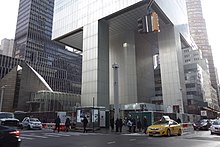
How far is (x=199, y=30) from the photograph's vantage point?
465ft

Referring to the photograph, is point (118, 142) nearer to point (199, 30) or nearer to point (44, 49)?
point (44, 49)

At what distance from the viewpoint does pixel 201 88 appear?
78.1m

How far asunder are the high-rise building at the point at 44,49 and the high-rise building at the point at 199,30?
84531 millimetres

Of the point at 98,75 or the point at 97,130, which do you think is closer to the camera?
the point at 97,130

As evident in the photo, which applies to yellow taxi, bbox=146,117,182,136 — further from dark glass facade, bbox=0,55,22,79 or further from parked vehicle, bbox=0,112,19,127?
dark glass facade, bbox=0,55,22,79

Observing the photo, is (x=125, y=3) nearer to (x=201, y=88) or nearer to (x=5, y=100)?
(x=5, y=100)

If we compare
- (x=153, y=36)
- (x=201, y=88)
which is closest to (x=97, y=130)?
(x=153, y=36)

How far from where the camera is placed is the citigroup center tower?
38.0 meters

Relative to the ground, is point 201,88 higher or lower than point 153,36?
lower

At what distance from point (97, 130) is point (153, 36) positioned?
34.6m

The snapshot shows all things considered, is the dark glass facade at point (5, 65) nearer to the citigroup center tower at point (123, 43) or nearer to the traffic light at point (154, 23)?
the citigroup center tower at point (123, 43)

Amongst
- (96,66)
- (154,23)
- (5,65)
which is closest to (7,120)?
(154,23)

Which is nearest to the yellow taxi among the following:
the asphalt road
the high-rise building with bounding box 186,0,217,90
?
the asphalt road

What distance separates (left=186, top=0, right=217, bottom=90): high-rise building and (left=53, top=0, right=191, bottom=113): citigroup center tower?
309 ft
